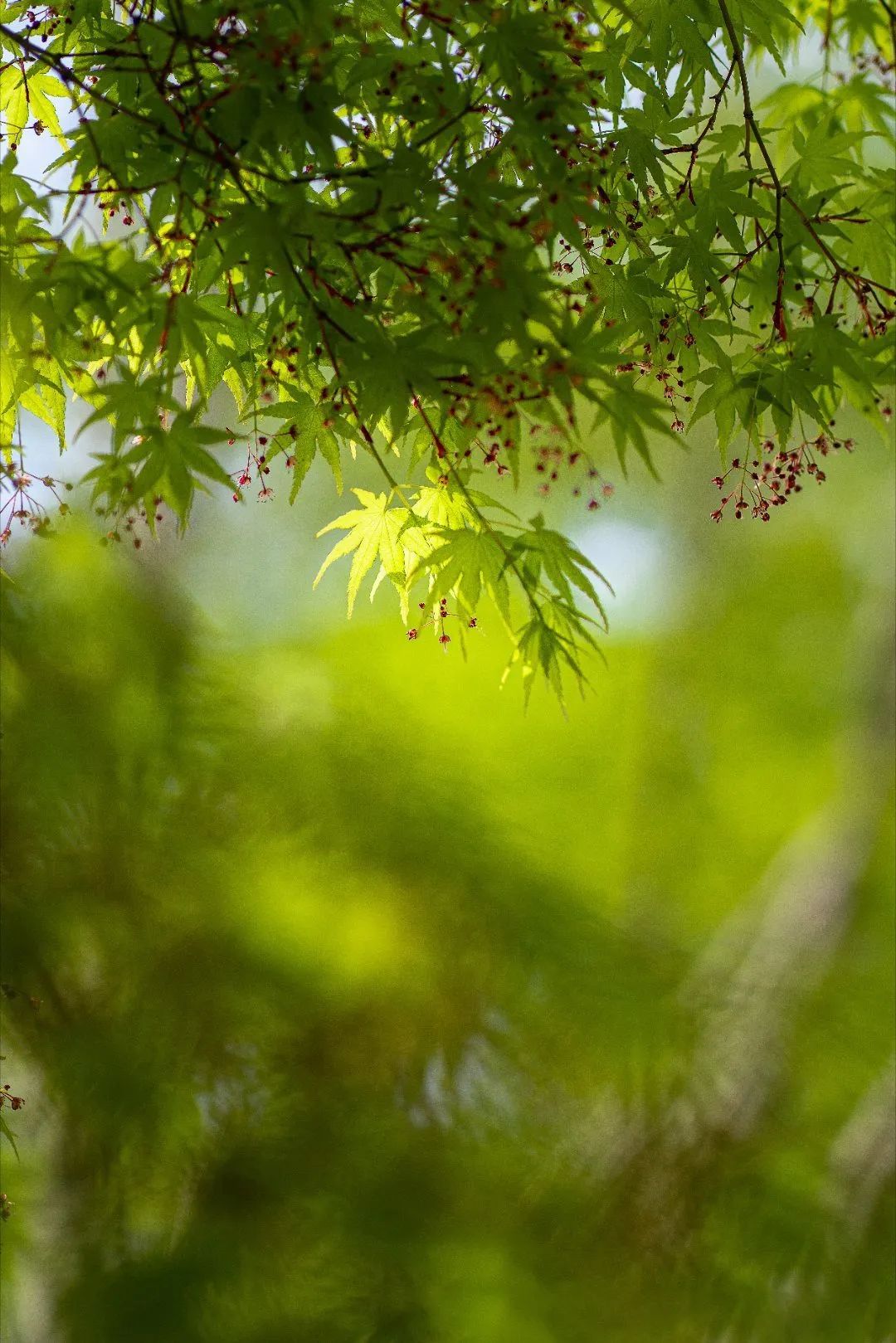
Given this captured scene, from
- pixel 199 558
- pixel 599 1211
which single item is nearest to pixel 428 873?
pixel 599 1211

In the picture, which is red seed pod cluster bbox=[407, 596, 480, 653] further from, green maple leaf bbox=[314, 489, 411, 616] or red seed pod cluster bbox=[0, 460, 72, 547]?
red seed pod cluster bbox=[0, 460, 72, 547]

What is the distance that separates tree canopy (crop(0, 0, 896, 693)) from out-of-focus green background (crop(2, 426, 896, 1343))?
1.07 m

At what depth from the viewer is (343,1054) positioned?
2639 mm

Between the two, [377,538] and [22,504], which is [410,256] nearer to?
[377,538]

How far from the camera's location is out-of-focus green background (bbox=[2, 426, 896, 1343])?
2.30 m

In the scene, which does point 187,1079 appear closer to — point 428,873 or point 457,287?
point 428,873

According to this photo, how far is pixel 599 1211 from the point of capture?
2.77 m

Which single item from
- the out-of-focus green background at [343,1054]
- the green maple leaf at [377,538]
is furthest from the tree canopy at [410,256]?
the out-of-focus green background at [343,1054]

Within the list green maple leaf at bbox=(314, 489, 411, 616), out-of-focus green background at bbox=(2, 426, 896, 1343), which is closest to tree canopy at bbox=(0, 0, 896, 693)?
green maple leaf at bbox=(314, 489, 411, 616)

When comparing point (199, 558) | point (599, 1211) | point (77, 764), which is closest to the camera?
point (77, 764)

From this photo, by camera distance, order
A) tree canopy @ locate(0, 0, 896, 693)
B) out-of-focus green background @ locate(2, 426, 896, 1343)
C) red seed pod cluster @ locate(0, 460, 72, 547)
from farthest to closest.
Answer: out-of-focus green background @ locate(2, 426, 896, 1343)
red seed pod cluster @ locate(0, 460, 72, 547)
tree canopy @ locate(0, 0, 896, 693)

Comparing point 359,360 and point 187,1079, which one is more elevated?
point 359,360

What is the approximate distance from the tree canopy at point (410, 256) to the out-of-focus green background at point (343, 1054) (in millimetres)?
1068

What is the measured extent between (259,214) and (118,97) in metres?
0.43
